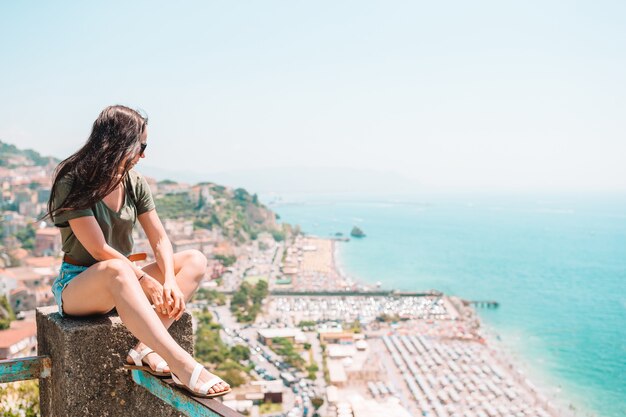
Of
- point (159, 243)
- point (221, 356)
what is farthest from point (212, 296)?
point (159, 243)

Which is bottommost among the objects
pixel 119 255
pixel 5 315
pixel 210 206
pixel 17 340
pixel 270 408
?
pixel 270 408

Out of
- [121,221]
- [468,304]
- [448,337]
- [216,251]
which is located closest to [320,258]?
[216,251]

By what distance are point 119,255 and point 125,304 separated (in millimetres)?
229

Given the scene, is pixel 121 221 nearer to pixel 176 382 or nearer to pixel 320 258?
pixel 176 382

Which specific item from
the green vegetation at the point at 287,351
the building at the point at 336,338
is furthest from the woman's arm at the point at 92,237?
the building at the point at 336,338

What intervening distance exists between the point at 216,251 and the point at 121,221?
3704 centimetres

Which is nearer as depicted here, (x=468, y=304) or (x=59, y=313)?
(x=59, y=313)

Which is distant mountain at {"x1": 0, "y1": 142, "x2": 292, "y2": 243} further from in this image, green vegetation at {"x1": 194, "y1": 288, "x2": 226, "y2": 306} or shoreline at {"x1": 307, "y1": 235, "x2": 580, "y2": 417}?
shoreline at {"x1": 307, "y1": 235, "x2": 580, "y2": 417}

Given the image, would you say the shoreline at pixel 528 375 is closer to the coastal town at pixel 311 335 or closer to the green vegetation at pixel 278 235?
the coastal town at pixel 311 335

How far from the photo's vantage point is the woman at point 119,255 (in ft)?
3.97

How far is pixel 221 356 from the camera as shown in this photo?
1717 centimetres

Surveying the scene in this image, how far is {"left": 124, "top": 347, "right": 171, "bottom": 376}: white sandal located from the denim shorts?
0.88ft

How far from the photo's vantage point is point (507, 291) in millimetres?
33344

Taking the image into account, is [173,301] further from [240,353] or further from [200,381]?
[240,353]
